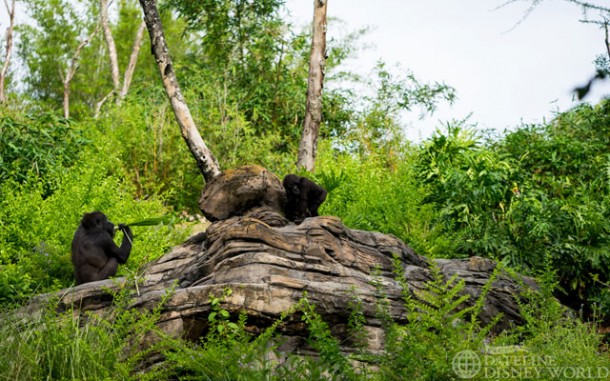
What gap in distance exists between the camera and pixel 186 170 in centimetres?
1666

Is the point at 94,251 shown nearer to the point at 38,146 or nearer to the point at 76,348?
the point at 76,348

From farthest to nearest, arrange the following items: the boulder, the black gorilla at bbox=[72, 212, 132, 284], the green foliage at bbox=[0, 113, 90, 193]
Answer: the green foliage at bbox=[0, 113, 90, 193] → the boulder → the black gorilla at bbox=[72, 212, 132, 284]

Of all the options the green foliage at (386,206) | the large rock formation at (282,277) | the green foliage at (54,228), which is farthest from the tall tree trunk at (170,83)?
the large rock formation at (282,277)

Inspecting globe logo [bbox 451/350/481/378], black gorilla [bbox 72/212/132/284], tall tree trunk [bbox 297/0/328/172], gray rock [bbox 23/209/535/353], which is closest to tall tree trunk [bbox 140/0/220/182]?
tall tree trunk [bbox 297/0/328/172]

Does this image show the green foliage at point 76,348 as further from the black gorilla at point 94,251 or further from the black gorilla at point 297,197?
the black gorilla at point 297,197

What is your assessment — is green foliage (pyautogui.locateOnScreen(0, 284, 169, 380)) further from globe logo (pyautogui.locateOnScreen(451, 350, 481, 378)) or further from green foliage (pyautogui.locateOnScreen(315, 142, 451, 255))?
green foliage (pyautogui.locateOnScreen(315, 142, 451, 255))

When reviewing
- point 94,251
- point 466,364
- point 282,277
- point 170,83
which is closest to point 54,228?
point 94,251

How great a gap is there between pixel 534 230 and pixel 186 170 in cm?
791

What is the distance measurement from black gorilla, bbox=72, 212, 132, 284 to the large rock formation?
1.28ft

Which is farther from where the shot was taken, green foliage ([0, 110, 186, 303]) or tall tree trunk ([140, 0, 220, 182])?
tall tree trunk ([140, 0, 220, 182])

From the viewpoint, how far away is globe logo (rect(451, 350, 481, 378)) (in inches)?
208

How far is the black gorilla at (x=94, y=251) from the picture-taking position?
8.42 meters

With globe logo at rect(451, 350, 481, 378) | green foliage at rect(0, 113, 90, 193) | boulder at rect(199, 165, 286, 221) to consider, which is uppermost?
green foliage at rect(0, 113, 90, 193)

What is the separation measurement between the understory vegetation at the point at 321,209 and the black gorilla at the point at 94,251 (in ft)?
2.36
